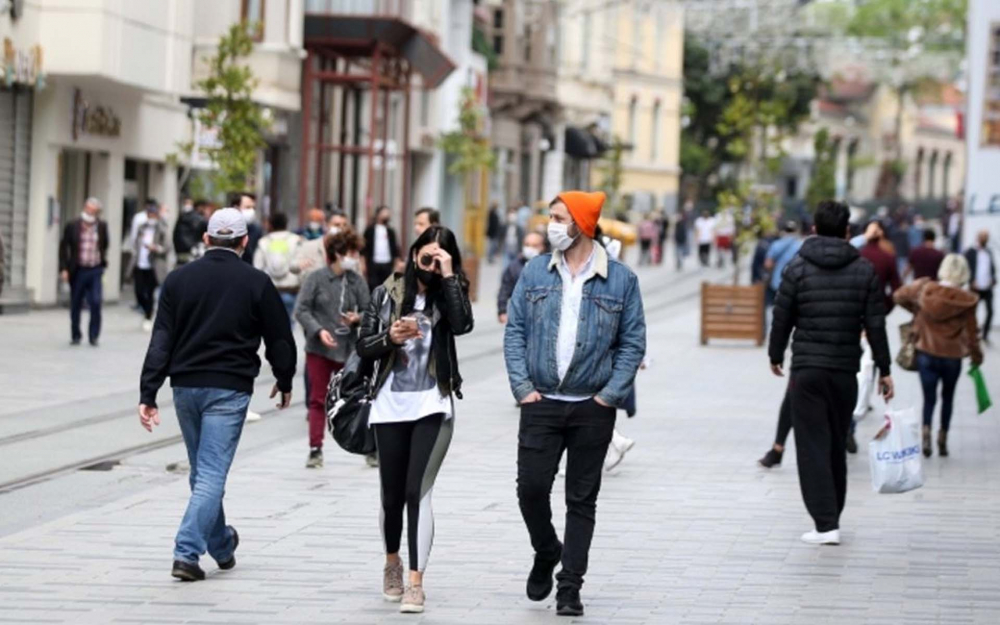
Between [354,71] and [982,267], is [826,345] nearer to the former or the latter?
[982,267]

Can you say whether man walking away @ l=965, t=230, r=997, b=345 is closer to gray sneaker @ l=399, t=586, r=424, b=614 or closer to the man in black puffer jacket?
the man in black puffer jacket

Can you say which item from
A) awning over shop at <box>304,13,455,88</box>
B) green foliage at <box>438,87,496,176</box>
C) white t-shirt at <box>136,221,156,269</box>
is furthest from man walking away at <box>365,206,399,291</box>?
green foliage at <box>438,87,496,176</box>

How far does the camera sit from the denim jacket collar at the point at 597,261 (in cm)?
934

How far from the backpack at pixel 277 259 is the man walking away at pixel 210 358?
32.7 feet

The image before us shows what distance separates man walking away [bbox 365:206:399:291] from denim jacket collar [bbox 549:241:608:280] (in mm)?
15447

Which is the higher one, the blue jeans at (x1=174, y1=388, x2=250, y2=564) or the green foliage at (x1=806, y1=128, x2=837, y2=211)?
the green foliage at (x1=806, y1=128, x2=837, y2=211)

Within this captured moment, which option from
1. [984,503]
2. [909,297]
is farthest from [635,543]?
[909,297]

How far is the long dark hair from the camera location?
31.0 feet

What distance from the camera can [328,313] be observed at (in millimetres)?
14781

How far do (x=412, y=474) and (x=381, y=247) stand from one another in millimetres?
16499

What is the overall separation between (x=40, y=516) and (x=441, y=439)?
3.49 metres

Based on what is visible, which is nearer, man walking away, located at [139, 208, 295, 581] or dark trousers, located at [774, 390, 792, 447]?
man walking away, located at [139, 208, 295, 581]

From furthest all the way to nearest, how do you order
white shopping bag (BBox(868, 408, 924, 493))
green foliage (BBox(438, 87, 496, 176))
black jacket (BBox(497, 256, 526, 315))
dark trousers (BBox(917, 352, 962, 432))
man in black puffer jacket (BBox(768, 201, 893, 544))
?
green foliage (BBox(438, 87, 496, 176)) → black jacket (BBox(497, 256, 526, 315)) → dark trousers (BBox(917, 352, 962, 432)) → white shopping bag (BBox(868, 408, 924, 493)) → man in black puffer jacket (BBox(768, 201, 893, 544))

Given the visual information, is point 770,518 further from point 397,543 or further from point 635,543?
point 397,543
